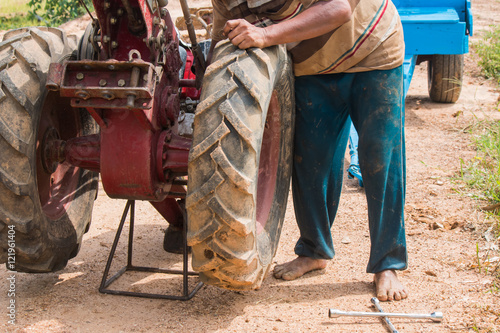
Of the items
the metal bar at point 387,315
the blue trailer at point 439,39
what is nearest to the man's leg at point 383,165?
the metal bar at point 387,315

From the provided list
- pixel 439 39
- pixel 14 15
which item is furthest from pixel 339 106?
pixel 14 15

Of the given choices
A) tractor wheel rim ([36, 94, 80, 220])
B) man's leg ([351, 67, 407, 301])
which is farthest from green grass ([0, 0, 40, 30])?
man's leg ([351, 67, 407, 301])

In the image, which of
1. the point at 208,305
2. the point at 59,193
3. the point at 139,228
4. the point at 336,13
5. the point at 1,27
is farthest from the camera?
the point at 1,27

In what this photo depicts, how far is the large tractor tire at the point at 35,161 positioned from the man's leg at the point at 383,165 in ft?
5.41

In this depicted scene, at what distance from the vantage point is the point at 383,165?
10.3 feet

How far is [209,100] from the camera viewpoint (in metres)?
2.38

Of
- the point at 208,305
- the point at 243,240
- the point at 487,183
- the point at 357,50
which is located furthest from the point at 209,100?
the point at 487,183

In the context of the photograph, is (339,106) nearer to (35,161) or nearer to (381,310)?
(381,310)

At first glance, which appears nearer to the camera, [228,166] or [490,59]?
[228,166]

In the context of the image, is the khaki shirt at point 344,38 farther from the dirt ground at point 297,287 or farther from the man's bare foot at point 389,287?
the dirt ground at point 297,287

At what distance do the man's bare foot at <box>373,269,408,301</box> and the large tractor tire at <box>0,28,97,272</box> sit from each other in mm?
1767

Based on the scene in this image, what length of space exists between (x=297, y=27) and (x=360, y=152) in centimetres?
88

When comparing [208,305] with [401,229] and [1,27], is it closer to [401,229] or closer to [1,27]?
[401,229]

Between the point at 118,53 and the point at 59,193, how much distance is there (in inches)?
37.8
